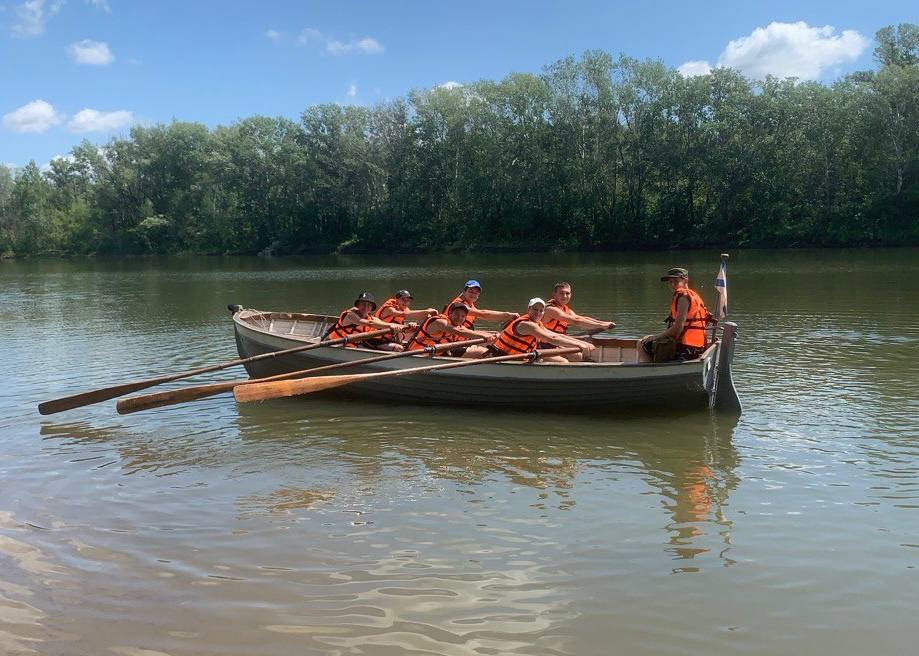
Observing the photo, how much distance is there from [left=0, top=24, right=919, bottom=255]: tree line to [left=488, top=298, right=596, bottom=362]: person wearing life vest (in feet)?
142

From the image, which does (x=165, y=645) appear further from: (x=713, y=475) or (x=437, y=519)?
(x=713, y=475)

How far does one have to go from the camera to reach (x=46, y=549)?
6.34 metres

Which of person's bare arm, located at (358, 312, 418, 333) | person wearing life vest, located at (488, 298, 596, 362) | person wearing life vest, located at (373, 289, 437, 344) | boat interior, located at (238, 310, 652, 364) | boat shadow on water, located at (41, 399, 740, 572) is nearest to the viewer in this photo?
boat shadow on water, located at (41, 399, 740, 572)

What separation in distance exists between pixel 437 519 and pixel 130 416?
20.5ft

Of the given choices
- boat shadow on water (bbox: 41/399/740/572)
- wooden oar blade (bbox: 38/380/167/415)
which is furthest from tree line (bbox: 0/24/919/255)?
wooden oar blade (bbox: 38/380/167/415)

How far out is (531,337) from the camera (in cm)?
1034

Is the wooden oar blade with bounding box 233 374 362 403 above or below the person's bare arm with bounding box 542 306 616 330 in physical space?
below

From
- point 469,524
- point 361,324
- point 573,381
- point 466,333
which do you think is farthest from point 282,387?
point 469,524

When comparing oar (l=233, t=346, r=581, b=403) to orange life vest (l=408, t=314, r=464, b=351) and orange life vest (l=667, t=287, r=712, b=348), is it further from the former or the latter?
orange life vest (l=667, t=287, r=712, b=348)

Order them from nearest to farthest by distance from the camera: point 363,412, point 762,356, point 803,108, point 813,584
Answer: point 813,584, point 363,412, point 762,356, point 803,108

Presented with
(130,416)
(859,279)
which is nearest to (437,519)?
(130,416)

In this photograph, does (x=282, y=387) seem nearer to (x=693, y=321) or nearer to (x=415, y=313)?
(x=415, y=313)

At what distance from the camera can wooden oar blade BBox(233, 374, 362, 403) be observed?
31.2 feet

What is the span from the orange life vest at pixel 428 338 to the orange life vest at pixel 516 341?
936 millimetres
